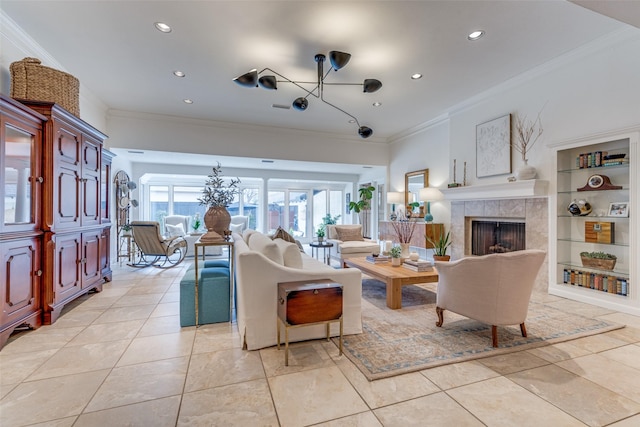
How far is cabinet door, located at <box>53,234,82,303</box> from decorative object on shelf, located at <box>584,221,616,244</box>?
5877mm

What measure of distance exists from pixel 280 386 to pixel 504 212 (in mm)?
4076

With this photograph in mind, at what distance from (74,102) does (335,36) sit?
Result: 2977 millimetres

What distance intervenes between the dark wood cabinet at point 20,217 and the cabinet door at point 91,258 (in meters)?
0.73

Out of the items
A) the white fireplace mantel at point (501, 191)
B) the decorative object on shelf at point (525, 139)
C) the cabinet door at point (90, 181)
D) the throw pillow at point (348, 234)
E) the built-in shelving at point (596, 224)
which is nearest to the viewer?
the built-in shelving at point (596, 224)

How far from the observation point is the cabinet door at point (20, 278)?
2.33 meters

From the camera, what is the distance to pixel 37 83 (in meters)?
2.85

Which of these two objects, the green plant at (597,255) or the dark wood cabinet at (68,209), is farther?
the green plant at (597,255)

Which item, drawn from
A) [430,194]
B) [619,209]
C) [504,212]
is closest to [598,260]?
[619,209]

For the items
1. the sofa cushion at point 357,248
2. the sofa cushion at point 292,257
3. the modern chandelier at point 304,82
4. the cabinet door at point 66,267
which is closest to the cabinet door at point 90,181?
the cabinet door at point 66,267

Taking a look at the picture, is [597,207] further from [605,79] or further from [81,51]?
[81,51]

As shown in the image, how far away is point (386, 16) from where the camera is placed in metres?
2.73

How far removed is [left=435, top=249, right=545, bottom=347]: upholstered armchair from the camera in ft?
7.46

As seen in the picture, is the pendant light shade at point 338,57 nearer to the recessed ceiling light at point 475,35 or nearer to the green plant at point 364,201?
the recessed ceiling light at point 475,35

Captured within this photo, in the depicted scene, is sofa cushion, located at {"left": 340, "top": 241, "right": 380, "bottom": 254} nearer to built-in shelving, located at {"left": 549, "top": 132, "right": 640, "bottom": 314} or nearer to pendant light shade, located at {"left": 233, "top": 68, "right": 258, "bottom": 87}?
built-in shelving, located at {"left": 549, "top": 132, "right": 640, "bottom": 314}
